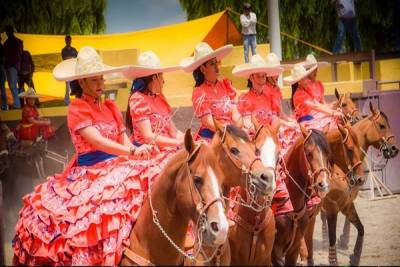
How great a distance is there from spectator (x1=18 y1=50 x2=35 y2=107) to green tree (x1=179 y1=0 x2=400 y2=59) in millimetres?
3531

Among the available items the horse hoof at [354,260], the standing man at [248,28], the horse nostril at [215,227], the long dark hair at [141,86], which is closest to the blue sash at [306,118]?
the horse hoof at [354,260]

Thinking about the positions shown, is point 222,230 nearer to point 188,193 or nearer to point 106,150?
point 188,193

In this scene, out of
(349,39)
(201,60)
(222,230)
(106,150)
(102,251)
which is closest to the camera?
(222,230)

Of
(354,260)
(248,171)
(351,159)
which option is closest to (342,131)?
(351,159)

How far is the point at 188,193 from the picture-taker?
4.04 meters

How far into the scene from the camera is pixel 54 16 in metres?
10.7

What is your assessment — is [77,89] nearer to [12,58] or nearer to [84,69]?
[84,69]

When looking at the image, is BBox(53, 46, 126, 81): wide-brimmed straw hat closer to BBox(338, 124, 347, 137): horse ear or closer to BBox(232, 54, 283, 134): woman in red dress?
BBox(232, 54, 283, 134): woman in red dress

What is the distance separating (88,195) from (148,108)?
1.30 metres

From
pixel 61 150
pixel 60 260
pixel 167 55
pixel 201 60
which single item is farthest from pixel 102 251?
pixel 167 55

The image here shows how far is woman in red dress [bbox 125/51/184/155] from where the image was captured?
5586 mm

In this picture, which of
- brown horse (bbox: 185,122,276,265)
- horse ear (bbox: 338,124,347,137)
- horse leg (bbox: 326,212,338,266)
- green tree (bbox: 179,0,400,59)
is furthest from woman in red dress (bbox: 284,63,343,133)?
brown horse (bbox: 185,122,276,265)

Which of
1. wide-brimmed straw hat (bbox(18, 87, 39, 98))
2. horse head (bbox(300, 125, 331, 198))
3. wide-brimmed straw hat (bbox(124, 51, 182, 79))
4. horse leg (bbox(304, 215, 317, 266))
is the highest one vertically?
wide-brimmed straw hat (bbox(124, 51, 182, 79))

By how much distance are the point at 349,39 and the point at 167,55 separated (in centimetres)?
332
